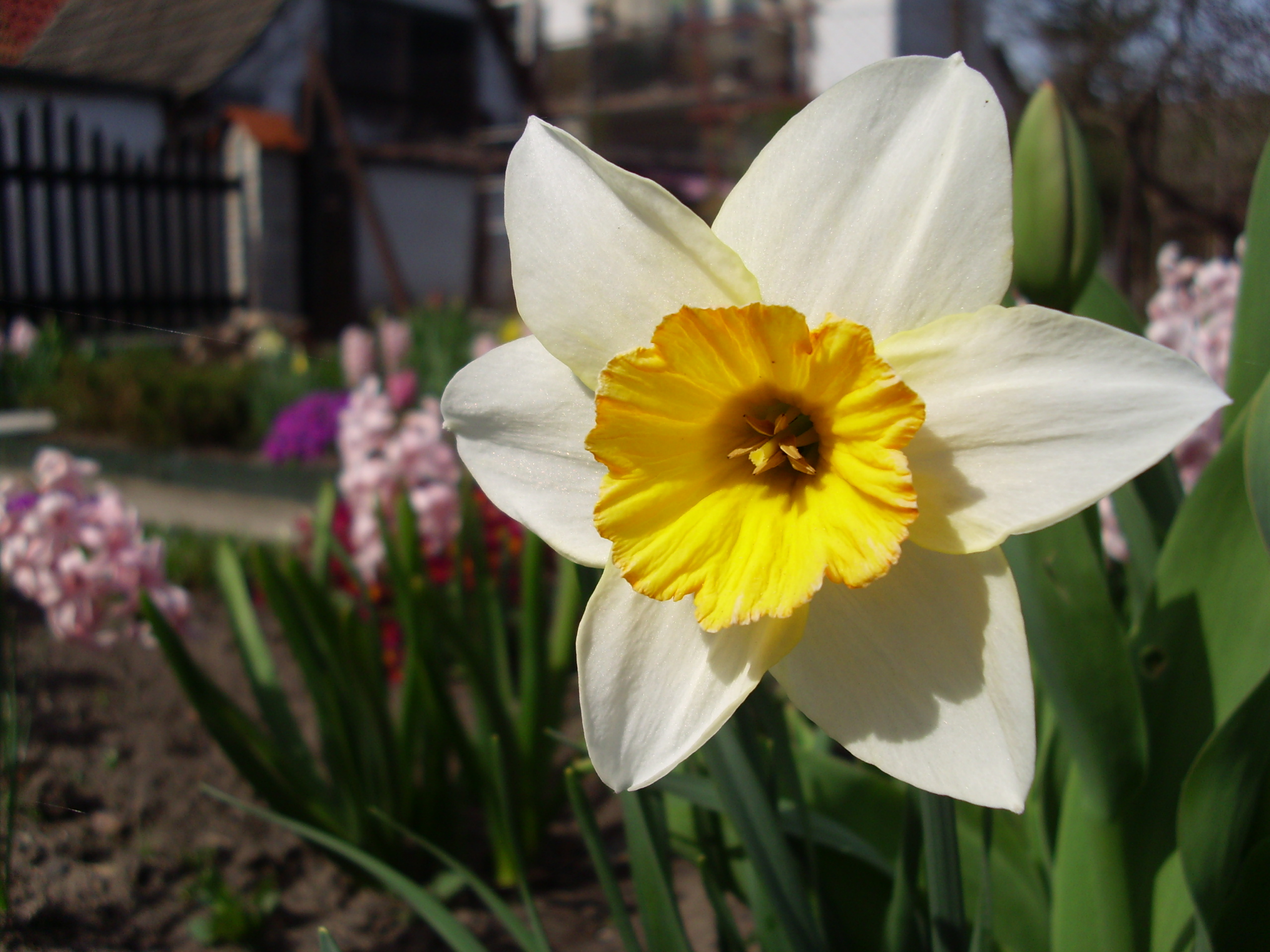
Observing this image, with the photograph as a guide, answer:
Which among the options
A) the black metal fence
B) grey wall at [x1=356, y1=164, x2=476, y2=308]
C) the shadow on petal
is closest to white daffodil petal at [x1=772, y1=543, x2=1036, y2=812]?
the shadow on petal

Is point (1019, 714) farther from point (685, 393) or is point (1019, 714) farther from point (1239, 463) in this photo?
point (1239, 463)

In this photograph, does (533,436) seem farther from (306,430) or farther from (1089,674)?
(306,430)

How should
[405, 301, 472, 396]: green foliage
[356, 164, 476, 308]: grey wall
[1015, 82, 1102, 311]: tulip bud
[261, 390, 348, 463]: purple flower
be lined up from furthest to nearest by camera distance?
[356, 164, 476, 308]: grey wall
[405, 301, 472, 396]: green foliage
[261, 390, 348, 463]: purple flower
[1015, 82, 1102, 311]: tulip bud

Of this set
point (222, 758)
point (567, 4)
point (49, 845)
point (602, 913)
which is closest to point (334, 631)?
point (49, 845)

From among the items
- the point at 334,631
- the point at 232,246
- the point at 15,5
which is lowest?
the point at 232,246

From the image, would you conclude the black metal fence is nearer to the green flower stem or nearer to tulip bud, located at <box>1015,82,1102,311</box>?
tulip bud, located at <box>1015,82,1102,311</box>
